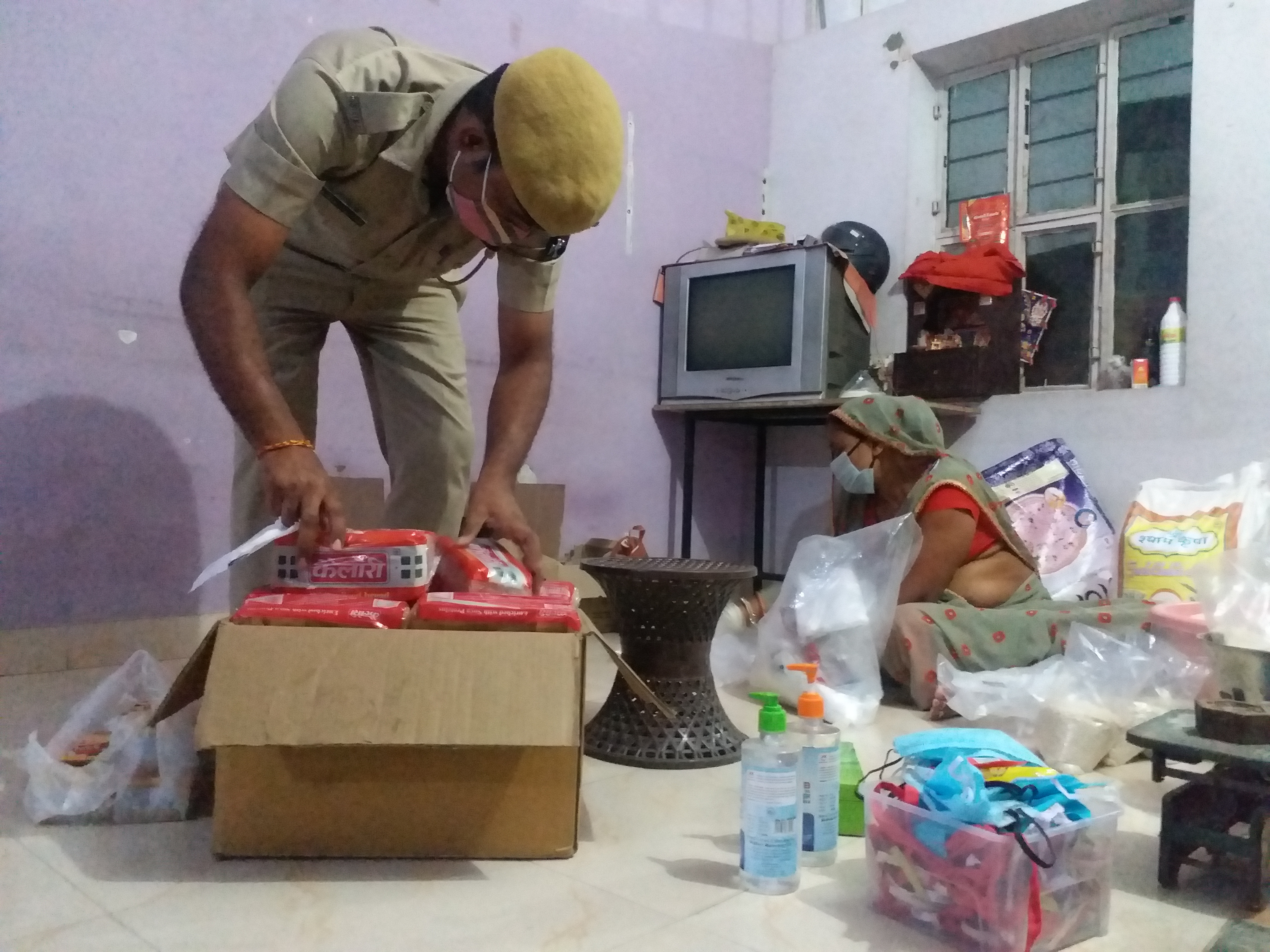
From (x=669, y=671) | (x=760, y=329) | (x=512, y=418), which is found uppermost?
(x=760, y=329)

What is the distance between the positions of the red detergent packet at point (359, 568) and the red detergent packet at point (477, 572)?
77mm

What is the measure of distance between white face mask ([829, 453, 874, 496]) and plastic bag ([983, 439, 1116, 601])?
0.54 metres

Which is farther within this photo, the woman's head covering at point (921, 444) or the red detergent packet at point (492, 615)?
the woman's head covering at point (921, 444)

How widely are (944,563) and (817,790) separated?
1072 millimetres

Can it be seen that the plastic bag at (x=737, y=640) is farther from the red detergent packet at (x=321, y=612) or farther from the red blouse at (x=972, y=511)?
the red detergent packet at (x=321, y=612)

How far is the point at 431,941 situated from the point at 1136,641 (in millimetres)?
1444

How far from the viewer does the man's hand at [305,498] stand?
1049mm

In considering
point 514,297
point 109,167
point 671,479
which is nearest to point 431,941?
point 514,297

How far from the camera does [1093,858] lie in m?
0.89

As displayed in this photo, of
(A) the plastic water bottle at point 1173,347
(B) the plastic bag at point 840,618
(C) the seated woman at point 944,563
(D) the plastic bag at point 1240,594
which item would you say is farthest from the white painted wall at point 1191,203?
(B) the plastic bag at point 840,618

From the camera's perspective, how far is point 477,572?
1.15 meters

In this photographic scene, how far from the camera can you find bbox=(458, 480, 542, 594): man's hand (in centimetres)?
133

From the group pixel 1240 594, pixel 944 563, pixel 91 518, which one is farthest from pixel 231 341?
pixel 1240 594

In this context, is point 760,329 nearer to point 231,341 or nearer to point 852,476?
point 852,476
